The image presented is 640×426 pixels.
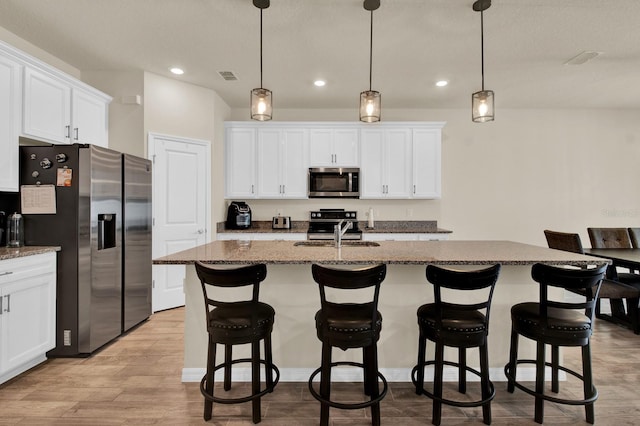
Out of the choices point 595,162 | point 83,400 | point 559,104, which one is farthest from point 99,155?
point 595,162

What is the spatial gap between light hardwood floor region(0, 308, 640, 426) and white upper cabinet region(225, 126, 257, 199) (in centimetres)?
249

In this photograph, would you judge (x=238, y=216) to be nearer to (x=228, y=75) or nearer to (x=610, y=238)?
(x=228, y=75)

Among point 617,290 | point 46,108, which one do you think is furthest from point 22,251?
point 617,290

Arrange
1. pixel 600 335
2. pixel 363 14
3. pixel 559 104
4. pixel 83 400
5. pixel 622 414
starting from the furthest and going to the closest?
pixel 559 104 → pixel 600 335 → pixel 363 14 → pixel 83 400 → pixel 622 414

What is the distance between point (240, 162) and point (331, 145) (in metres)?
1.32

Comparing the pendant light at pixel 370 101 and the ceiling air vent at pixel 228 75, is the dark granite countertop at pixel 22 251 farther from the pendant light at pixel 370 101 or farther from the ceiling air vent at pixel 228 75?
the pendant light at pixel 370 101

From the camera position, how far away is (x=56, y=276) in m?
2.69

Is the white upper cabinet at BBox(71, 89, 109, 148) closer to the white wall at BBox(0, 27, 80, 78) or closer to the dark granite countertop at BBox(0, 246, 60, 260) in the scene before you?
the white wall at BBox(0, 27, 80, 78)

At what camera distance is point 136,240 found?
3324 mm

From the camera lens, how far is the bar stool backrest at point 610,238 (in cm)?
379

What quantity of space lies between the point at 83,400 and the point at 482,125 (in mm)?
5572

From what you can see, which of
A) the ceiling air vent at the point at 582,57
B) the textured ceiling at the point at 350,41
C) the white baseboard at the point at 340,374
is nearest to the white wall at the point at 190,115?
the textured ceiling at the point at 350,41

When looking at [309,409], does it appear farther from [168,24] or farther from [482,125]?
[482,125]

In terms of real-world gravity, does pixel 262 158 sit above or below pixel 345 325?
above
